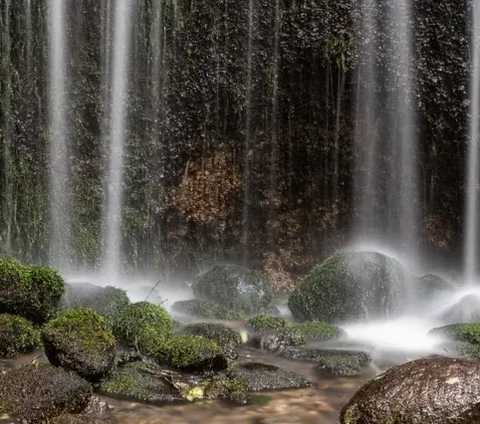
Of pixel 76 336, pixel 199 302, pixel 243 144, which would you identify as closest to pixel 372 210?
pixel 243 144

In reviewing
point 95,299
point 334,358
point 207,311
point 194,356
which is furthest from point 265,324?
point 194,356

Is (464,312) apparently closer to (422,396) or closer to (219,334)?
(219,334)

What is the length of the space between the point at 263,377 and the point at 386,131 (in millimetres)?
8948

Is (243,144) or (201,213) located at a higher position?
(243,144)

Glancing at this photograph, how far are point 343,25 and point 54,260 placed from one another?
760 centimetres

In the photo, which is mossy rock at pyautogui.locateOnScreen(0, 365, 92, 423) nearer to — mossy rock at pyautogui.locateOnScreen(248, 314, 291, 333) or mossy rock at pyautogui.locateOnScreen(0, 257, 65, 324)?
mossy rock at pyautogui.locateOnScreen(0, 257, 65, 324)

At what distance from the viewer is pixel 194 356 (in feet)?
21.2

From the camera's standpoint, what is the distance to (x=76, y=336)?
19.3ft

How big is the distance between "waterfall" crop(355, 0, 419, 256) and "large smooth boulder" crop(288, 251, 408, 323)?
339 cm

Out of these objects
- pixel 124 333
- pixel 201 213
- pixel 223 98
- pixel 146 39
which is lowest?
pixel 124 333

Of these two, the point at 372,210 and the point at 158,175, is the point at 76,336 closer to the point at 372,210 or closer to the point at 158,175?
the point at 158,175

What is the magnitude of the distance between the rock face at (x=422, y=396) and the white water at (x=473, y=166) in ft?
31.1

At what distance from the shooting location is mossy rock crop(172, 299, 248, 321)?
33.1 ft

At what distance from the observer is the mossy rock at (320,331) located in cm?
891
